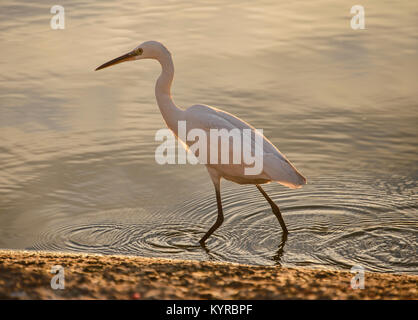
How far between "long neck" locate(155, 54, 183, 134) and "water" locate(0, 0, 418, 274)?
1.00 meters

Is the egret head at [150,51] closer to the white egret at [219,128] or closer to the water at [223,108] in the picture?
the white egret at [219,128]

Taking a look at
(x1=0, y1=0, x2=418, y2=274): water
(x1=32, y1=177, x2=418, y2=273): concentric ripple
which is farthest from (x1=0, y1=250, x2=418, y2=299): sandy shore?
(x1=0, y1=0, x2=418, y2=274): water

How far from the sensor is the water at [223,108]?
22.1 feet

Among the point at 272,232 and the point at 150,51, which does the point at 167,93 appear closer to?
the point at 150,51

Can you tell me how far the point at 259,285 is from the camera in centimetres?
479

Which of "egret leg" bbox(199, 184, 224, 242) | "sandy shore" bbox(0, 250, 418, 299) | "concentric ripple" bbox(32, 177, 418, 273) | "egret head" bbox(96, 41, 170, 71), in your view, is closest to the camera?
"sandy shore" bbox(0, 250, 418, 299)

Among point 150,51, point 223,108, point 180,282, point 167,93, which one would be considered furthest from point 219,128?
point 223,108

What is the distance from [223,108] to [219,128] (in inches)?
117

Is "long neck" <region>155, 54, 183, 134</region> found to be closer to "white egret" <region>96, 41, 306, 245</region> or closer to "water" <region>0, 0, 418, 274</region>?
"white egret" <region>96, 41, 306, 245</region>

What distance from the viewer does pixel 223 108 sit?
31.7ft

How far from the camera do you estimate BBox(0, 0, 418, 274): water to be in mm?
6734

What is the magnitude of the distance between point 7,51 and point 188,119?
608cm

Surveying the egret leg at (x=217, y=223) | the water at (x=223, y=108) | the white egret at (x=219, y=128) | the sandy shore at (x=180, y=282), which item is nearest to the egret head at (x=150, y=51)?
the white egret at (x=219, y=128)
